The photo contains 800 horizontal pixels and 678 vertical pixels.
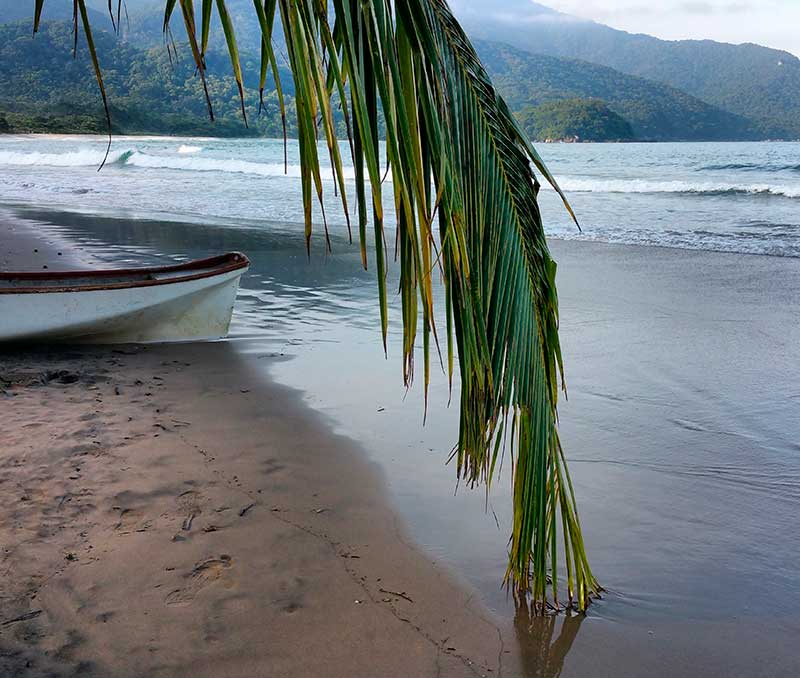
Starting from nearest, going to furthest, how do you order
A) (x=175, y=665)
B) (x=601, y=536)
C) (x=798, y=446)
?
1. (x=175, y=665)
2. (x=601, y=536)
3. (x=798, y=446)

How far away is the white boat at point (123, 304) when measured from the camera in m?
5.86

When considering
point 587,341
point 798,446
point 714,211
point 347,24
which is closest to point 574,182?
point 714,211

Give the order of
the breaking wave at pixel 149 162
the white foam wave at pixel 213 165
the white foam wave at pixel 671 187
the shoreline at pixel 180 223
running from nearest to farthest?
1. the shoreline at pixel 180 223
2. the white foam wave at pixel 671 187
3. the white foam wave at pixel 213 165
4. the breaking wave at pixel 149 162

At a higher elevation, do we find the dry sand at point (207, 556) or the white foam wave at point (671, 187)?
the white foam wave at point (671, 187)

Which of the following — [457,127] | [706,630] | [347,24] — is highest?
[347,24]

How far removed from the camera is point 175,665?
237cm

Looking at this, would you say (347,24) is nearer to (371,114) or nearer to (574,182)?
(371,114)

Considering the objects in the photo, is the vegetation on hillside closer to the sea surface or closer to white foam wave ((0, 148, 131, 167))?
white foam wave ((0, 148, 131, 167))

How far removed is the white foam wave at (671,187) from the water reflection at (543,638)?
21557 millimetres

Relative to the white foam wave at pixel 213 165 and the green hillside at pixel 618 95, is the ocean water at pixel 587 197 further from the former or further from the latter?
the green hillside at pixel 618 95

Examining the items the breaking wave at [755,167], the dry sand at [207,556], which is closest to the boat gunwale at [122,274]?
the dry sand at [207,556]

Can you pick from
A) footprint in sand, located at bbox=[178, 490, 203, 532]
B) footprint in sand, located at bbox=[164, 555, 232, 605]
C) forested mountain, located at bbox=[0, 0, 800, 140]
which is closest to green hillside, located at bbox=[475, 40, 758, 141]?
forested mountain, located at bbox=[0, 0, 800, 140]

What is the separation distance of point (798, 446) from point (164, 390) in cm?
386

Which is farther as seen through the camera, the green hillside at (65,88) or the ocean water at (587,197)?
the green hillside at (65,88)
